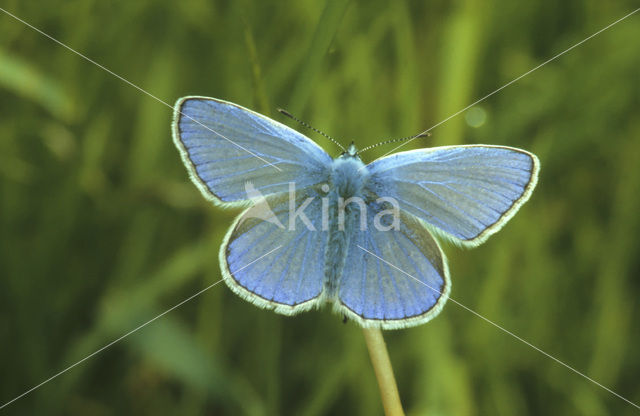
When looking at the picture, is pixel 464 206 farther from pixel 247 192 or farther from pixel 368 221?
pixel 247 192

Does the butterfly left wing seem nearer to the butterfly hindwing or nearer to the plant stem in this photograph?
the butterfly hindwing

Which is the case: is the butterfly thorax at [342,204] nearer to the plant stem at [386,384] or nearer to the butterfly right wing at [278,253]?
the butterfly right wing at [278,253]

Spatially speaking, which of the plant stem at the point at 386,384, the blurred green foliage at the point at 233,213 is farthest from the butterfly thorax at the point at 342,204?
the plant stem at the point at 386,384

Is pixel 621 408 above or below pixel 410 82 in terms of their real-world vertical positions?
below

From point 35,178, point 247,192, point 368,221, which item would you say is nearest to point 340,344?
point 368,221

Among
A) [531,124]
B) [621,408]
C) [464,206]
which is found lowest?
[621,408]

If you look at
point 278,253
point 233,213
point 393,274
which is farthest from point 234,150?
point 233,213

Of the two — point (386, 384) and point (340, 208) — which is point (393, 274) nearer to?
point (340, 208)
